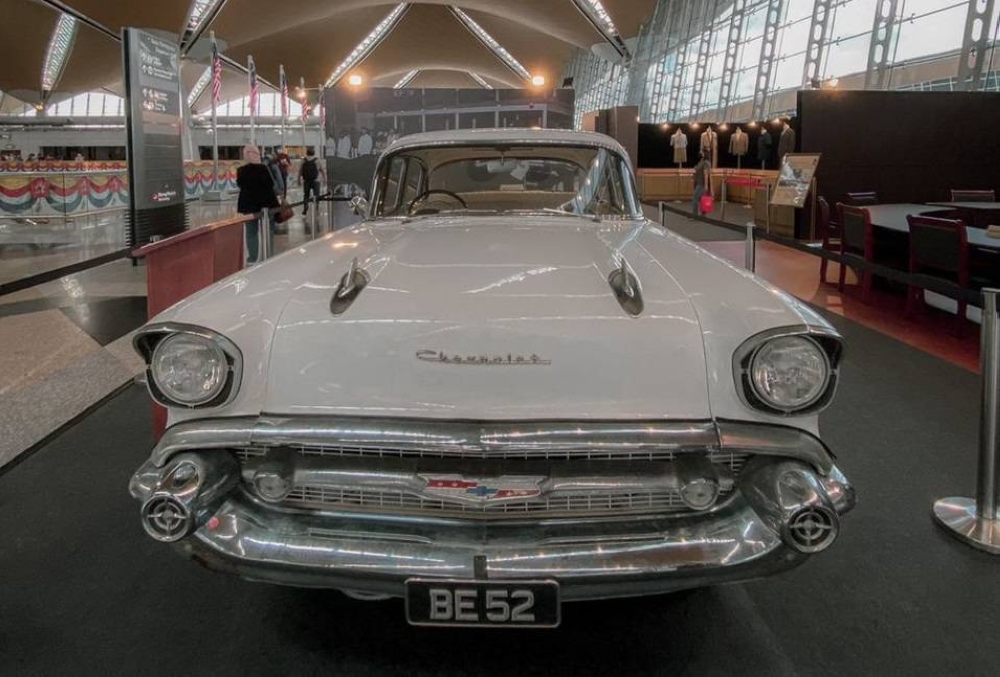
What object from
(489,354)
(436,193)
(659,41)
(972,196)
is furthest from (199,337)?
(659,41)

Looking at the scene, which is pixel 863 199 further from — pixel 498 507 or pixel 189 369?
pixel 189 369

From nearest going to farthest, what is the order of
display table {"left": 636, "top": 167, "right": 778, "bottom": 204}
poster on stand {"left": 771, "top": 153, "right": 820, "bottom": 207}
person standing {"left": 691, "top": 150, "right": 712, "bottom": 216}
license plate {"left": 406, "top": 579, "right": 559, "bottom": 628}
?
license plate {"left": 406, "top": 579, "right": 559, "bottom": 628}, poster on stand {"left": 771, "top": 153, "right": 820, "bottom": 207}, person standing {"left": 691, "top": 150, "right": 712, "bottom": 216}, display table {"left": 636, "top": 167, "right": 778, "bottom": 204}

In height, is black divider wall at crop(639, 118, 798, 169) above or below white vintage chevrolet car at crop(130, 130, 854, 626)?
above

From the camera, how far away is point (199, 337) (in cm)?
213

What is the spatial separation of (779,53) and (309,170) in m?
13.6

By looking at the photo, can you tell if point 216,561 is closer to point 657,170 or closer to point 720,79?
point 657,170

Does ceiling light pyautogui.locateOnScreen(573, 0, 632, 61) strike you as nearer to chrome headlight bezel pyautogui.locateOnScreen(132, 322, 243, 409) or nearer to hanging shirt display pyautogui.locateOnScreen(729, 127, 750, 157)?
hanging shirt display pyautogui.locateOnScreen(729, 127, 750, 157)

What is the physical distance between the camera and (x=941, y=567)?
2.88 metres

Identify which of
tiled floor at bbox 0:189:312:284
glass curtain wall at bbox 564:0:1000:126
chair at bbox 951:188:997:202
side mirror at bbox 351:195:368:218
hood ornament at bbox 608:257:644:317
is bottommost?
tiled floor at bbox 0:189:312:284

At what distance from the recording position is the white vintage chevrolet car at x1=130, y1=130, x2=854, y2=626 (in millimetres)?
1914

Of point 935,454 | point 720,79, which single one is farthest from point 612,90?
point 935,454

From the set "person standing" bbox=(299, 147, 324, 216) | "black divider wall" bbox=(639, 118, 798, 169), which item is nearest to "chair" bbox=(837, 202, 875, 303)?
"person standing" bbox=(299, 147, 324, 216)

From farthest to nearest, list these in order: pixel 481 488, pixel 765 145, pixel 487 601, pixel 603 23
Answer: pixel 603 23, pixel 765 145, pixel 481 488, pixel 487 601

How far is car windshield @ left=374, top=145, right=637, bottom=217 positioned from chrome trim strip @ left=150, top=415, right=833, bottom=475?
6.73ft
